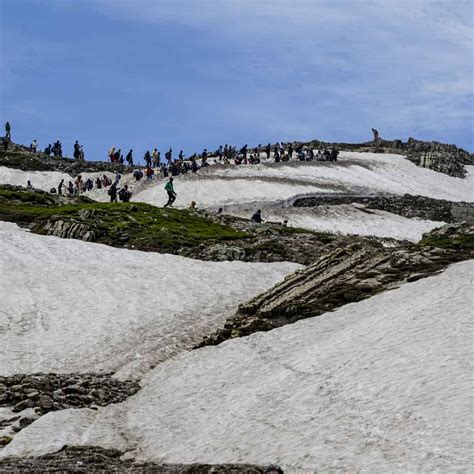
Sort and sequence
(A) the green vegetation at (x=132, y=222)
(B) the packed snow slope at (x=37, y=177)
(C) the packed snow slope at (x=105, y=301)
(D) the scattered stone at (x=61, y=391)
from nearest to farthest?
(D) the scattered stone at (x=61, y=391)
(C) the packed snow slope at (x=105, y=301)
(A) the green vegetation at (x=132, y=222)
(B) the packed snow slope at (x=37, y=177)

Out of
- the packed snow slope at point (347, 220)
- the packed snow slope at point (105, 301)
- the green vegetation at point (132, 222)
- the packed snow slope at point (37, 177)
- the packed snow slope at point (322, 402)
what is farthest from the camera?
the packed snow slope at point (37, 177)

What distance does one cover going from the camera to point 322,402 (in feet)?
79.9

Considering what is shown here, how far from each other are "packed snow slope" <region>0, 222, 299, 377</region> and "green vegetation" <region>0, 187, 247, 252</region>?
17.7 ft

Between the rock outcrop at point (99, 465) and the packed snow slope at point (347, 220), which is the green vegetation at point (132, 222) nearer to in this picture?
the packed snow slope at point (347, 220)

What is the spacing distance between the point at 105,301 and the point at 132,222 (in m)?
23.8

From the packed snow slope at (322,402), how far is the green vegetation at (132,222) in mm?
27896

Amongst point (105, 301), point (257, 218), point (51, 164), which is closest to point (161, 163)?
point (51, 164)

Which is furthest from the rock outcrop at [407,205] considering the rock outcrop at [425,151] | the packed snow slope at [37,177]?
the rock outcrop at [425,151]

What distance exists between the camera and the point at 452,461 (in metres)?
18.5

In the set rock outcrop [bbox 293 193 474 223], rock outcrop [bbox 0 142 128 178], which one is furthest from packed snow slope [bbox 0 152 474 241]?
rock outcrop [bbox 0 142 128 178]

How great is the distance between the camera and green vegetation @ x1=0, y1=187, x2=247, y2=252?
2450 inches

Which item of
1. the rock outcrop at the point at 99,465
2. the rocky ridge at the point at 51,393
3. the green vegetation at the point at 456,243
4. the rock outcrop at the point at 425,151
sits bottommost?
the rocky ridge at the point at 51,393

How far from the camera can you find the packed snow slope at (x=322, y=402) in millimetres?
20406

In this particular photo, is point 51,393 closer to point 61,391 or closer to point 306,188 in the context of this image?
point 61,391
